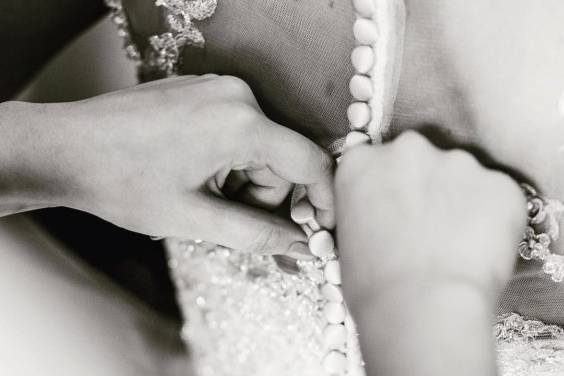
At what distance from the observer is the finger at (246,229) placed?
22.7 inches

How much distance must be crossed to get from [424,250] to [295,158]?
140 millimetres

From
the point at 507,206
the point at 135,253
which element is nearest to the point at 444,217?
the point at 507,206

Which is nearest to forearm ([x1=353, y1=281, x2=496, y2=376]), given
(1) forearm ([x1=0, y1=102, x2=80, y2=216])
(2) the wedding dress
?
(2) the wedding dress

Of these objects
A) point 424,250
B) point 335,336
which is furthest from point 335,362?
point 424,250

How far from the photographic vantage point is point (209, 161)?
1.79 feet

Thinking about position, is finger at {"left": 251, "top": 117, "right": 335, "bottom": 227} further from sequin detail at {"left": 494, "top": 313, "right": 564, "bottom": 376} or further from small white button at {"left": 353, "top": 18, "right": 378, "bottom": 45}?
sequin detail at {"left": 494, "top": 313, "right": 564, "bottom": 376}

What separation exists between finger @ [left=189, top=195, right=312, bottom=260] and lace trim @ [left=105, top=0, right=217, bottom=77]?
0.18 meters

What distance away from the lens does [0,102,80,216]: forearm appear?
0.57 meters

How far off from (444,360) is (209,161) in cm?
26

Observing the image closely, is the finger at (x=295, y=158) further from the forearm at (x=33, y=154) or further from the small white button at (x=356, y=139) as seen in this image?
the forearm at (x=33, y=154)

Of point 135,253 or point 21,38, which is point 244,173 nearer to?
point 135,253

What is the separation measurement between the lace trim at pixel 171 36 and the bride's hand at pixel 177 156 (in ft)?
0.22

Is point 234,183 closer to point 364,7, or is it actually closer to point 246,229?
point 246,229

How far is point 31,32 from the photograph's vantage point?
0.96m
